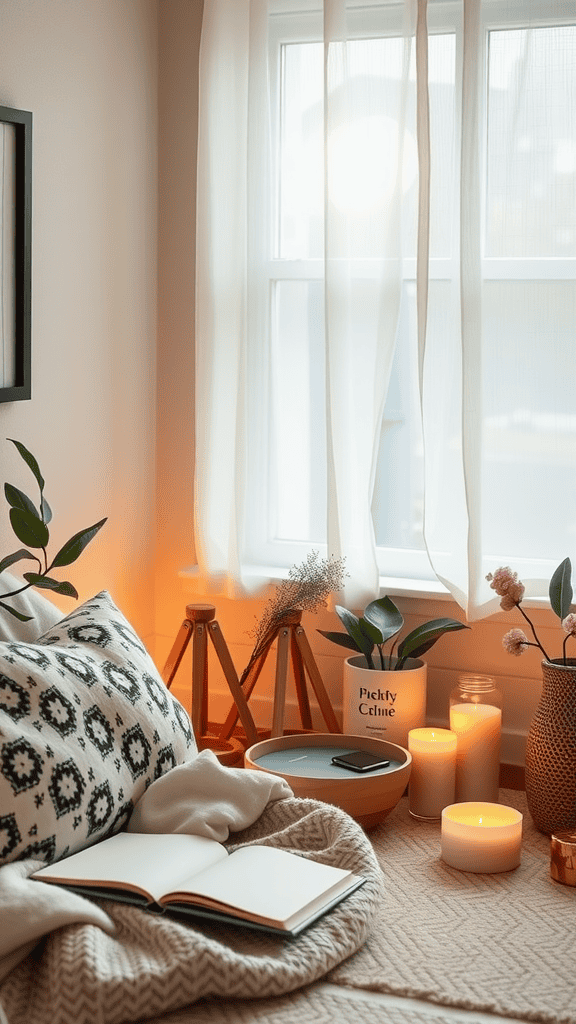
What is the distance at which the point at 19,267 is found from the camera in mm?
2434

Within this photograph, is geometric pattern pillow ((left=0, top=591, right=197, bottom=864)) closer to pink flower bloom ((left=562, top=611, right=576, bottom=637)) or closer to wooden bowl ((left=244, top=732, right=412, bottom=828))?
wooden bowl ((left=244, top=732, right=412, bottom=828))

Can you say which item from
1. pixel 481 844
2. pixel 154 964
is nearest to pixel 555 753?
pixel 481 844

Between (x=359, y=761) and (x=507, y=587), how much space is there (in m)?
0.47

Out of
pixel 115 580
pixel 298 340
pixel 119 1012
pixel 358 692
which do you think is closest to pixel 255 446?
pixel 298 340

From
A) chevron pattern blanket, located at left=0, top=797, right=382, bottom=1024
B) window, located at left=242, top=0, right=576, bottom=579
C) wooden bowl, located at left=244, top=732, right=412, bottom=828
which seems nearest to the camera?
chevron pattern blanket, located at left=0, top=797, right=382, bottom=1024

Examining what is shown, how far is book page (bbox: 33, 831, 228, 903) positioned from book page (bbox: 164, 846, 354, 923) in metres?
0.03

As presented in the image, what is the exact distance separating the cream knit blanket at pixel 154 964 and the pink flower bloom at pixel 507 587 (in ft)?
2.76

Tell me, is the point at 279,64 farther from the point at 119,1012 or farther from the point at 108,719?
the point at 119,1012

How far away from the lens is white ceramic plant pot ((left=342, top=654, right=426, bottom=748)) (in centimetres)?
260

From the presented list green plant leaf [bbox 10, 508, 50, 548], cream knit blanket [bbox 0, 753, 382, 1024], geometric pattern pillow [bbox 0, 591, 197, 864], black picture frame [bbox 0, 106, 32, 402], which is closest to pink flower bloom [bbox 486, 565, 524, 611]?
geometric pattern pillow [bbox 0, 591, 197, 864]

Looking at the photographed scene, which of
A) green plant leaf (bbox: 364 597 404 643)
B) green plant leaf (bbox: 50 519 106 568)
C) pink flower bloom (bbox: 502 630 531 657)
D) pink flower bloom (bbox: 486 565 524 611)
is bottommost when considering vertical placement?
pink flower bloom (bbox: 502 630 531 657)

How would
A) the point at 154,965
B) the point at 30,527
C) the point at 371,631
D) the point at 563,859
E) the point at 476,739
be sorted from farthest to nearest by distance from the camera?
the point at 371,631, the point at 476,739, the point at 563,859, the point at 30,527, the point at 154,965

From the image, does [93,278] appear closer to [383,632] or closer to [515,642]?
[383,632]

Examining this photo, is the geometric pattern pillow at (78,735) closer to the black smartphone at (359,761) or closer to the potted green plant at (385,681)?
the black smartphone at (359,761)
